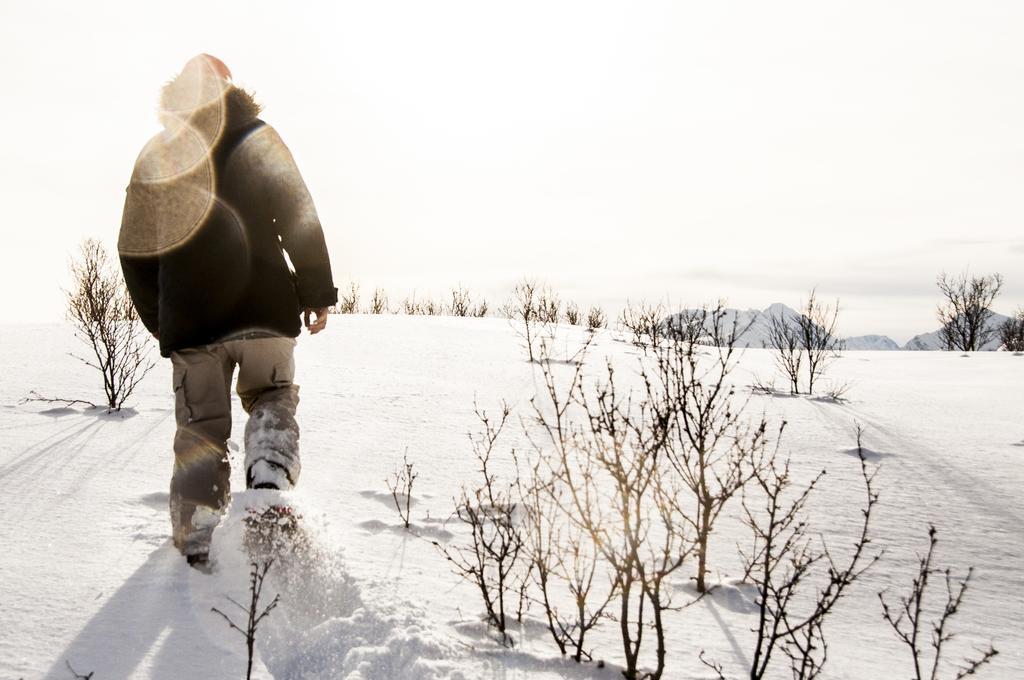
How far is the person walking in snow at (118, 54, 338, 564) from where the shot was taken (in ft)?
6.62

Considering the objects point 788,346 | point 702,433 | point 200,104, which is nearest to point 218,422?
point 200,104

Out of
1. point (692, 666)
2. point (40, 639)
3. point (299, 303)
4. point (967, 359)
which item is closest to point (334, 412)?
point (299, 303)

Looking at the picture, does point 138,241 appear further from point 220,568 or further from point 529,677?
point 529,677

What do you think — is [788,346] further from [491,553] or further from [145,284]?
[145,284]

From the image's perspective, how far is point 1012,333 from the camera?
21.8m

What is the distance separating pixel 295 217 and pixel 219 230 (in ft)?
0.81

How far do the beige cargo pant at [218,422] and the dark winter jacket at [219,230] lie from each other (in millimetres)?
67

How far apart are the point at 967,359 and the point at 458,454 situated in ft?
34.3

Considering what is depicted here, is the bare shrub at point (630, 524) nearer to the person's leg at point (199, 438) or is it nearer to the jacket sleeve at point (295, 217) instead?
the jacket sleeve at point (295, 217)

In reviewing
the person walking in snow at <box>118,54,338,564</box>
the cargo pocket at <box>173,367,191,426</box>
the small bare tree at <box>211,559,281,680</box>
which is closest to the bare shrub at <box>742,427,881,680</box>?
the small bare tree at <box>211,559,281,680</box>

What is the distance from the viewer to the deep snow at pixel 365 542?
1.52 m

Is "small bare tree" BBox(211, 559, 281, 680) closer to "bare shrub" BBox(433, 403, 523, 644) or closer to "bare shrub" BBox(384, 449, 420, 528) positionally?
"bare shrub" BBox(433, 403, 523, 644)

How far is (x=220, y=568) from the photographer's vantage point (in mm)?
1858

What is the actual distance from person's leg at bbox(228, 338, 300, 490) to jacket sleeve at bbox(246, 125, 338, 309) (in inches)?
8.2
